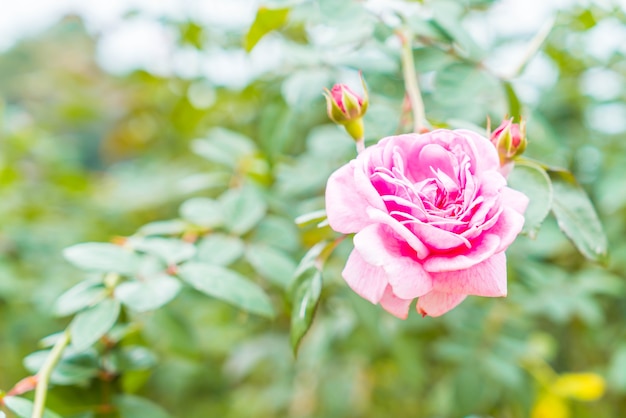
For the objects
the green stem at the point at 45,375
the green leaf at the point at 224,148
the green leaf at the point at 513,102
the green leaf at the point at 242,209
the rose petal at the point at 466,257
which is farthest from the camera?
the green leaf at the point at 224,148

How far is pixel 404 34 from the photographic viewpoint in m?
0.58

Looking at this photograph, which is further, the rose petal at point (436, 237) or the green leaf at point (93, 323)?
the green leaf at point (93, 323)

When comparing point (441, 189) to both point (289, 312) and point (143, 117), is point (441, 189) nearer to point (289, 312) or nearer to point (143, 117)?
point (289, 312)

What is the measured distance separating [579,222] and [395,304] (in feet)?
0.60

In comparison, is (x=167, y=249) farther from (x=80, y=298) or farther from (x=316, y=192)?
(x=316, y=192)

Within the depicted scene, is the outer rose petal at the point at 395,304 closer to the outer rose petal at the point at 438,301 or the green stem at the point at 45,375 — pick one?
the outer rose petal at the point at 438,301

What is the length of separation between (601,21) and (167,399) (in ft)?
3.36

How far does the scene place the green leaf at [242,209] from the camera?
2.10 feet

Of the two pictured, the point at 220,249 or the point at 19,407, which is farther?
the point at 220,249

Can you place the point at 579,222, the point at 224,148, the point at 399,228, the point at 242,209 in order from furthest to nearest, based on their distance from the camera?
1. the point at 224,148
2. the point at 242,209
3. the point at 579,222
4. the point at 399,228

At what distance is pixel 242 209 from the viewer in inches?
26.2

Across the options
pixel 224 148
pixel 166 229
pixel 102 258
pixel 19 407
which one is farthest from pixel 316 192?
pixel 19 407

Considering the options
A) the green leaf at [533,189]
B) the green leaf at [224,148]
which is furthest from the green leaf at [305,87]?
the green leaf at [533,189]

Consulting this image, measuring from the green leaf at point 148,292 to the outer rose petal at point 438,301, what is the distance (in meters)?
0.22
